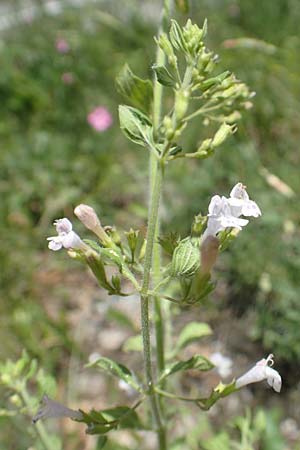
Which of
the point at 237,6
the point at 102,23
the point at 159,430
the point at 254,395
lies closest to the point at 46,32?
the point at 102,23

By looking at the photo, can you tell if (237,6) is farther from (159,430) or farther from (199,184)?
(159,430)

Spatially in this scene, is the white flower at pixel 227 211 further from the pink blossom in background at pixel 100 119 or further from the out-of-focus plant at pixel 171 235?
the pink blossom in background at pixel 100 119

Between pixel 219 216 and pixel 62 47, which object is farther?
pixel 62 47

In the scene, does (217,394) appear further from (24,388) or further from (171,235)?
(24,388)

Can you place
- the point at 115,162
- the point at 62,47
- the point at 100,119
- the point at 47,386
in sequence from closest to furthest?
the point at 47,386 < the point at 115,162 < the point at 100,119 < the point at 62,47

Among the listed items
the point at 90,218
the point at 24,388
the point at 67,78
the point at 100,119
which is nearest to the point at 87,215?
the point at 90,218

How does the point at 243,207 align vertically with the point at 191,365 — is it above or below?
above

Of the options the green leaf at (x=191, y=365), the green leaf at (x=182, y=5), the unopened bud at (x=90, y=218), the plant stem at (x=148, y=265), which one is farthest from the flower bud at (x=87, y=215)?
the green leaf at (x=182, y=5)
